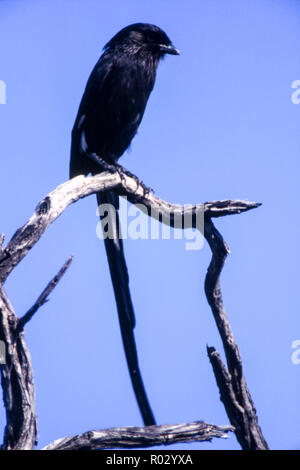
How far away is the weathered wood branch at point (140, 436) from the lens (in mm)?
2016

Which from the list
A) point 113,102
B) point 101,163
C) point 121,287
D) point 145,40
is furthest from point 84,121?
point 121,287

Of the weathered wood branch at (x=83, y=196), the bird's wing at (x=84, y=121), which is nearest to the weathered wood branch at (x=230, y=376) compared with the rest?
the weathered wood branch at (x=83, y=196)

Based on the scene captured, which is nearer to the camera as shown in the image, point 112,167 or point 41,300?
point 41,300

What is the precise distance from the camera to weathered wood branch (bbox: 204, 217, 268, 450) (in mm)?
2496

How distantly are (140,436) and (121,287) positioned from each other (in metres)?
1.13

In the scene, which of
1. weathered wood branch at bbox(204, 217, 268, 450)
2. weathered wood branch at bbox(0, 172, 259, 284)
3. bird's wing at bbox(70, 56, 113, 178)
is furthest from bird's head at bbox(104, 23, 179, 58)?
weathered wood branch at bbox(204, 217, 268, 450)

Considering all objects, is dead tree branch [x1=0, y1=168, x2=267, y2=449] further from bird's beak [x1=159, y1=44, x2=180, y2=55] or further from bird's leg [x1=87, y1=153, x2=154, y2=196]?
bird's beak [x1=159, y1=44, x2=180, y2=55]

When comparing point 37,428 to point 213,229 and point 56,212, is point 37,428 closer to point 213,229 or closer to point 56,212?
point 56,212

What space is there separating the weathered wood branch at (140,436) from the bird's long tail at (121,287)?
417mm

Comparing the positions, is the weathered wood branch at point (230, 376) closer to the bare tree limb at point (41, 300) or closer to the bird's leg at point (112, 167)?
the bird's leg at point (112, 167)

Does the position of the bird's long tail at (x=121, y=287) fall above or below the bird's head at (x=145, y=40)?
A: below

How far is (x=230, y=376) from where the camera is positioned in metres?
2.57

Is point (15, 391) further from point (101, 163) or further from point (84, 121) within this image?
point (84, 121)
